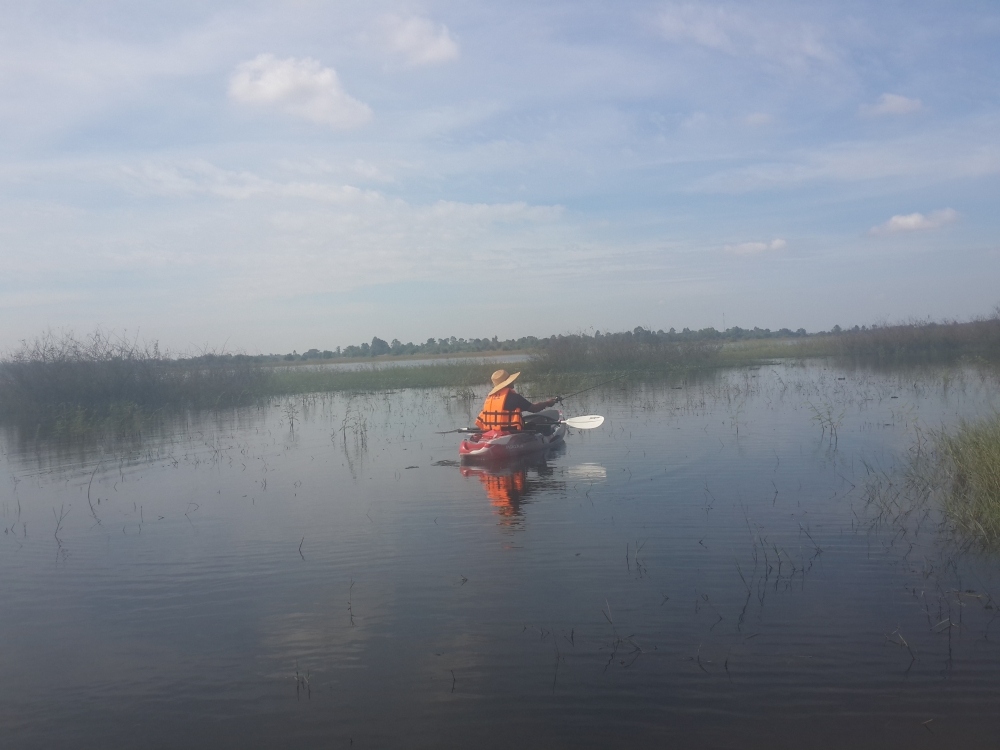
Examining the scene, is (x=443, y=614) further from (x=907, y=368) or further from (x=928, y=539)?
(x=907, y=368)

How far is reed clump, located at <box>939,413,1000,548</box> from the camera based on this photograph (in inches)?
315

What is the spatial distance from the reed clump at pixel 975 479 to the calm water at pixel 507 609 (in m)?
0.34

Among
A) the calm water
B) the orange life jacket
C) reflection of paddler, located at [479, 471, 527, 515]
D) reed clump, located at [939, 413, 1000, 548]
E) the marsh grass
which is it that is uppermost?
the marsh grass

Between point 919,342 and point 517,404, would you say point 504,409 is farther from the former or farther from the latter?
point 919,342

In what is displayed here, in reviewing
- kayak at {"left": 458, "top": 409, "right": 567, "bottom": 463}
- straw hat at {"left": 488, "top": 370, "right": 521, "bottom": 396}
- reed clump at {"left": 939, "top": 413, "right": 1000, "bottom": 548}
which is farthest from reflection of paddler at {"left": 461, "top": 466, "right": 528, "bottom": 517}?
reed clump at {"left": 939, "top": 413, "right": 1000, "bottom": 548}

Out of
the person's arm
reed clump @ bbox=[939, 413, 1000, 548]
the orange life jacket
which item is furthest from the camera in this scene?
the person's arm

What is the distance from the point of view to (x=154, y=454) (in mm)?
17328

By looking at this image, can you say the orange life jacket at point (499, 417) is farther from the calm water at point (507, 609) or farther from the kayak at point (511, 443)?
the calm water at point (507, 609)

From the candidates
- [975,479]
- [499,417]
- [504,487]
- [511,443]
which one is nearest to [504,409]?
[499,417]

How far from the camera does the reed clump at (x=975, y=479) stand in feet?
26.3

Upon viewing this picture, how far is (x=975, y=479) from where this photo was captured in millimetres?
8852

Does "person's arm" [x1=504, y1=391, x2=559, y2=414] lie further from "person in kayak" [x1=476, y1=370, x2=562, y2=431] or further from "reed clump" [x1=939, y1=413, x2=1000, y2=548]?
"reed clump" [x1=939, y1=413, x2=1000, y2=548]

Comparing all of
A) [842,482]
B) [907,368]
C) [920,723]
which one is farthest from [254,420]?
[907,368]

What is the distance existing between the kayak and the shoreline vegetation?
13.1 meters
